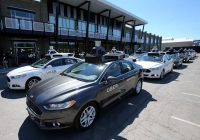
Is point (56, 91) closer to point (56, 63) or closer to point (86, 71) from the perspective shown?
point (86, 71)

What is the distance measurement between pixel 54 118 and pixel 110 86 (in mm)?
1735

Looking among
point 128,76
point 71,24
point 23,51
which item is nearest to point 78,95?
point 128,76

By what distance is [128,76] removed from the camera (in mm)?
5105

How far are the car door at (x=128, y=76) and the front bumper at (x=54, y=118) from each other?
2.16m

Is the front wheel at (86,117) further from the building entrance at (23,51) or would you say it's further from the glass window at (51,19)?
the glass window at (51,19)

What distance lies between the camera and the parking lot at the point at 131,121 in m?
3.35

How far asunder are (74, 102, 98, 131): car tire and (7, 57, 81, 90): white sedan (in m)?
3.97

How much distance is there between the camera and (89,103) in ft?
11.5

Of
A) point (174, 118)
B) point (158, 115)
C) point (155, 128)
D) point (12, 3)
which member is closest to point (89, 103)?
point (155, 128)

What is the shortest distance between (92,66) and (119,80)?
3.03ft

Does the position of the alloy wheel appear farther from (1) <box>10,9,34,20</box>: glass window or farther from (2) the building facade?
(1) <box>10,9,34,20</box>: glass window

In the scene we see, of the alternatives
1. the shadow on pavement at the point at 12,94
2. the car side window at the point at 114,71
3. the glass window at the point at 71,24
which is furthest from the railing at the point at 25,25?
the car side window at the point at 114,71

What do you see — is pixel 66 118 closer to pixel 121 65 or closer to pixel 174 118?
pixel 121 65

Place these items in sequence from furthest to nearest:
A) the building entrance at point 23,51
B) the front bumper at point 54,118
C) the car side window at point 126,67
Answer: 1. the building entrance at point 23,51
2. the car side window at point 126,67
3. the front bumper at point 54,118
